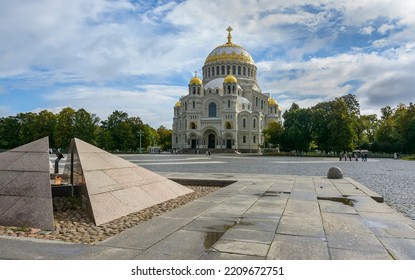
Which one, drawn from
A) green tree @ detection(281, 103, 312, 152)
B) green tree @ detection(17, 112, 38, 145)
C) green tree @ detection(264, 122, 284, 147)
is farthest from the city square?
green tree @ detection(17, 112, 38, 145)

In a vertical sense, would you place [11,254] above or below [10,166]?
below

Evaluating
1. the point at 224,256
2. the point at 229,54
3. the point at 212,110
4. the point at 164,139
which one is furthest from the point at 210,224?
the point at 164,139

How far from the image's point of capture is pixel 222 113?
76.8 metres

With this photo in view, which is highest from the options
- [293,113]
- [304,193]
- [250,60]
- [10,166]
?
[250,60]

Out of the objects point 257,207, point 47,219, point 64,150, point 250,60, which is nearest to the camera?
point 47,219

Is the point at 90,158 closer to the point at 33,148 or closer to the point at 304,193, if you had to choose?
the point at 33,148

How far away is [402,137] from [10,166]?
5918 centimetres

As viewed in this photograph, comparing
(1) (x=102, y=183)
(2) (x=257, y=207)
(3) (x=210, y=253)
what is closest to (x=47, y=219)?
(1) (x=102, y=183)

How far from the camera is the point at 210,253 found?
450cm

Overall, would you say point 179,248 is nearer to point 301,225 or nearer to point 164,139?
point 301,225

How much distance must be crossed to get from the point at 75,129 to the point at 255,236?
70.1 m

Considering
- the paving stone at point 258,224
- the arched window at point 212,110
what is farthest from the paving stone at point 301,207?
the arched window at point 212,110

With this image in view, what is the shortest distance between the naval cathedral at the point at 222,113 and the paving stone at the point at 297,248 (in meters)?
67.8

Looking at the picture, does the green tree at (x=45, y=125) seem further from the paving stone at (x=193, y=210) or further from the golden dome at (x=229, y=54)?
the paving stone at (x=193, y=210)
